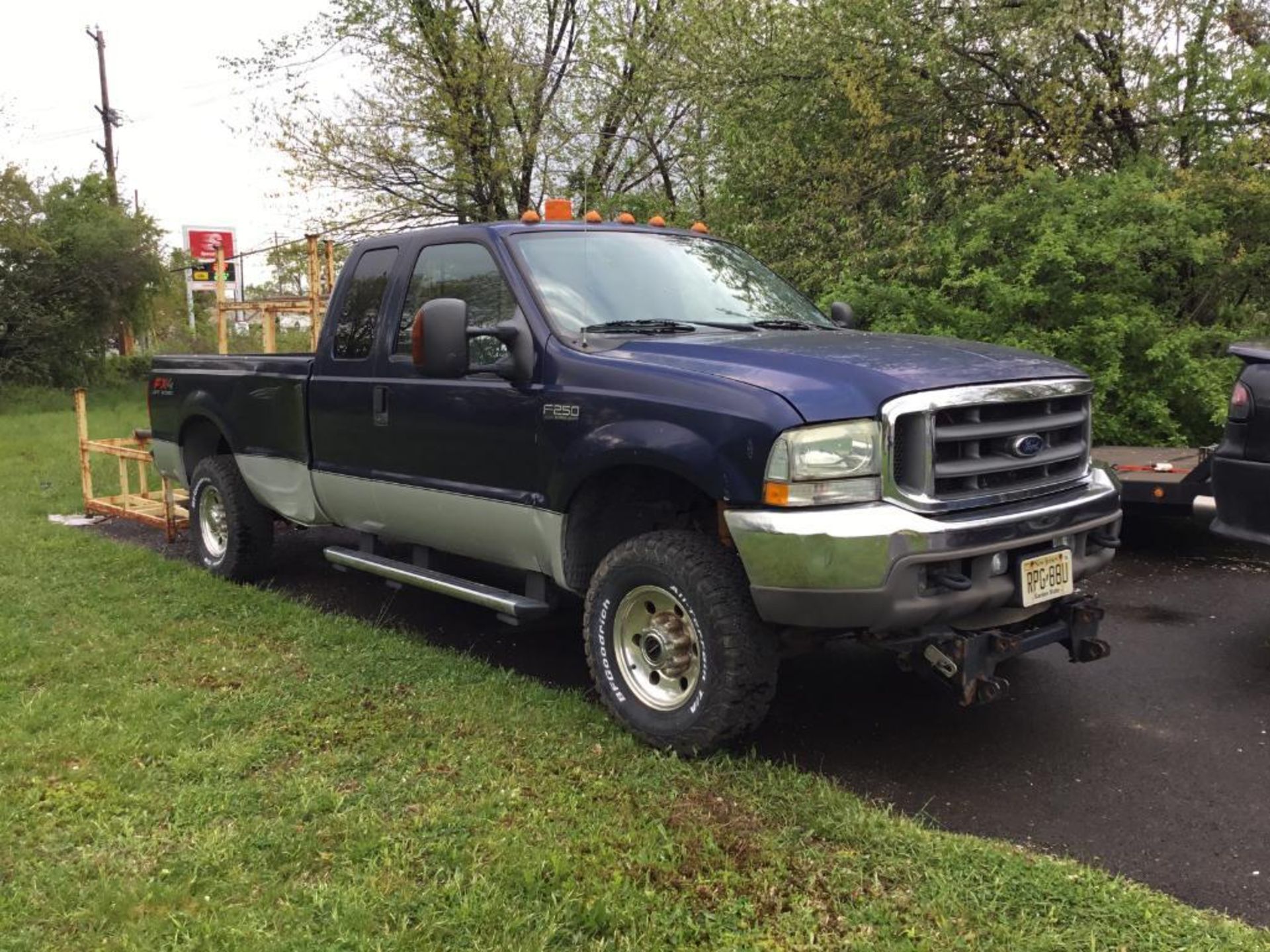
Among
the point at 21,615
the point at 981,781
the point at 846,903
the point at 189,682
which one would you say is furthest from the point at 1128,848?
the point at 21,615

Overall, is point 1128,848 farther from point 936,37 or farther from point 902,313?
point 936,37

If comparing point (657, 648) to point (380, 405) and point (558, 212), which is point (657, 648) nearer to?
point (380, 405)

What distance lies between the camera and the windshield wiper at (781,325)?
15.7 feet

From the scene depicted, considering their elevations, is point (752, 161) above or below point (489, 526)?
above

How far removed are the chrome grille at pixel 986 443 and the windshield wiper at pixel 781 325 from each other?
123cm

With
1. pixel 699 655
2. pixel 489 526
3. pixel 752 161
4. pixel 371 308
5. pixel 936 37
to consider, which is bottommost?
pixel 699 655

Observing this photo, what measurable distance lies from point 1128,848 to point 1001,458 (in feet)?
4.43

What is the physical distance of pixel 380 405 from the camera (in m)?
5.24

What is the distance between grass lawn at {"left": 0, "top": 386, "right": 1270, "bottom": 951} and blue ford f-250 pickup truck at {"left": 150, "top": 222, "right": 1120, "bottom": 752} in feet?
1.40

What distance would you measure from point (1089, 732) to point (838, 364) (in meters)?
1.87

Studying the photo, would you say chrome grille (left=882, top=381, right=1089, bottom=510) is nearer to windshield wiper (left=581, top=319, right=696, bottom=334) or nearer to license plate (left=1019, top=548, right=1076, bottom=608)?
license plate (left=1019, top=548, right=1076, bottom=608)

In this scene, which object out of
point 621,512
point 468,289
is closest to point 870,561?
point 621,512

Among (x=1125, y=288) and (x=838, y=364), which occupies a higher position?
(x=1125, y=288)

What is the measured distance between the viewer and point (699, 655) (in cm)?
385
